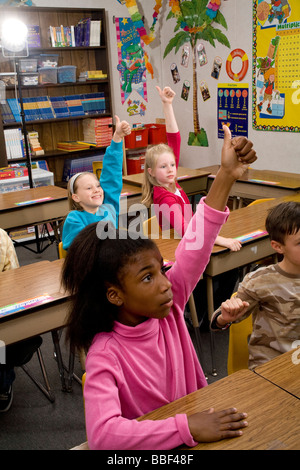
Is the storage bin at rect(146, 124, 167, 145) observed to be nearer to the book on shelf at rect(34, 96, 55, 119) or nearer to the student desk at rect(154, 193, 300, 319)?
the book on shelf at rect(34, 96, 55, 119)

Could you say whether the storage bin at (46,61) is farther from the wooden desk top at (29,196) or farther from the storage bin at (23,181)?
the wooden desk top at (29,196)

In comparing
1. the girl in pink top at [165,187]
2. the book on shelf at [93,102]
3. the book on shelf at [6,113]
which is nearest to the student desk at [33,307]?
the girl in pink top at [165,187]

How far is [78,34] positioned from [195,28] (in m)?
1.40

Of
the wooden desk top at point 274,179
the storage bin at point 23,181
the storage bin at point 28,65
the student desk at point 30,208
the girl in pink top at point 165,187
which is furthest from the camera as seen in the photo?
the storage bin at point 28,65

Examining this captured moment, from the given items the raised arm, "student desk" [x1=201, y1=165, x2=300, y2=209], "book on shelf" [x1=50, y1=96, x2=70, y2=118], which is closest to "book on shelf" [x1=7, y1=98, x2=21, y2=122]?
"book on shelf" [x1=50, y1=96, x2=70, y2=118]

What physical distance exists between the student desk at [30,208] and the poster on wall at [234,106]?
7.75 ft

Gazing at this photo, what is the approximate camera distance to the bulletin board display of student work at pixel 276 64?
4387 mm

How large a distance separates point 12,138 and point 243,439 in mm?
4662

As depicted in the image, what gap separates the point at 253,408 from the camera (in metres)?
0.98

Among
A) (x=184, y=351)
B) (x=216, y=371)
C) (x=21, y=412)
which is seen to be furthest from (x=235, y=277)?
(x=184, y=351)

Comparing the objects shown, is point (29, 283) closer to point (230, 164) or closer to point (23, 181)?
point (230, 164)

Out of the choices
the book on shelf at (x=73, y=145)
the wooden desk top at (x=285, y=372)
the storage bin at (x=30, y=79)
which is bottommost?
the wooden desk top at (x=285, y=372)

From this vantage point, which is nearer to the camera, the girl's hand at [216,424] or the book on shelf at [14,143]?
the girl's hand at [216,424]

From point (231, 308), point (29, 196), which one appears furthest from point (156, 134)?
point (231, 308)
